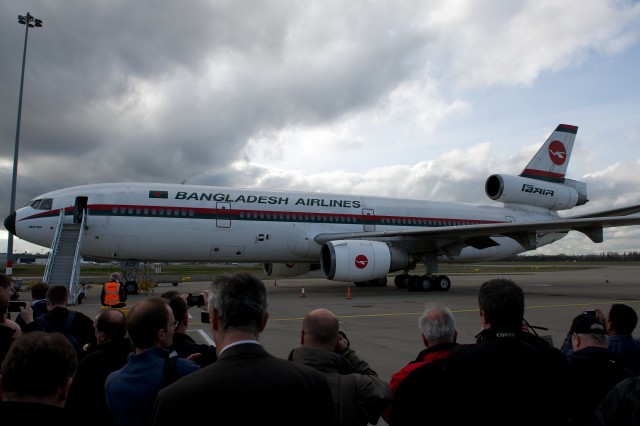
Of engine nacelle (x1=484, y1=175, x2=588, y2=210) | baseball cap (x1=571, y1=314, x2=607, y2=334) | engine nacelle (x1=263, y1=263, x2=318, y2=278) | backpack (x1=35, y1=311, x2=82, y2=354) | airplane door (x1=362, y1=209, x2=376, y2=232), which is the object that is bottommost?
backpack (x1=35, y1=311, x2=82, y2=354)

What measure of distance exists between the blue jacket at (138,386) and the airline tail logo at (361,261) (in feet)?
43.5

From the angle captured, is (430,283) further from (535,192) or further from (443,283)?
(535,192)

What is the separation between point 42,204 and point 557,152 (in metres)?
21.1

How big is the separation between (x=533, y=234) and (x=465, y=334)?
9.85 meters

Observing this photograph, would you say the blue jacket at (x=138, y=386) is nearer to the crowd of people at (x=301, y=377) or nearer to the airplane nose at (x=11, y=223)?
the crowd of people at (x=301, y=377)

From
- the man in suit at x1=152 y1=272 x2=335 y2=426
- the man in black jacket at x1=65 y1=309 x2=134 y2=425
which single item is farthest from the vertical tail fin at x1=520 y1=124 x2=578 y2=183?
the man in suit at x1=152 y1=272 x2=335 y2=426

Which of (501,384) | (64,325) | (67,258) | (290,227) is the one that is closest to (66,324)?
(64,325)

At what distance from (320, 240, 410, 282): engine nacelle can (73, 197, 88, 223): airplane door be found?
7558 mm

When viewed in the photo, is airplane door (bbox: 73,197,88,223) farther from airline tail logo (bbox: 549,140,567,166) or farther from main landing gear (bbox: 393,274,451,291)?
airline tail logo (bbox: 549,140,567,166)

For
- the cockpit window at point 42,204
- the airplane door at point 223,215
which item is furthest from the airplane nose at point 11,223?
the airplane door at point 223,215

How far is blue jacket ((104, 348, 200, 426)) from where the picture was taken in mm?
2184

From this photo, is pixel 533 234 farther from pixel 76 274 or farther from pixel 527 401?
pixel 527 401

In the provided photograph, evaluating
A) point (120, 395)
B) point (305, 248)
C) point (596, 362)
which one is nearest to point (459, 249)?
point (305, 248)

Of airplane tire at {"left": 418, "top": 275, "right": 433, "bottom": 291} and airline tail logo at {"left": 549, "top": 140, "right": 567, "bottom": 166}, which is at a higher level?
airline tail logo at {"left": 549, "top": 140, "right": 567, "bottom": 166}
